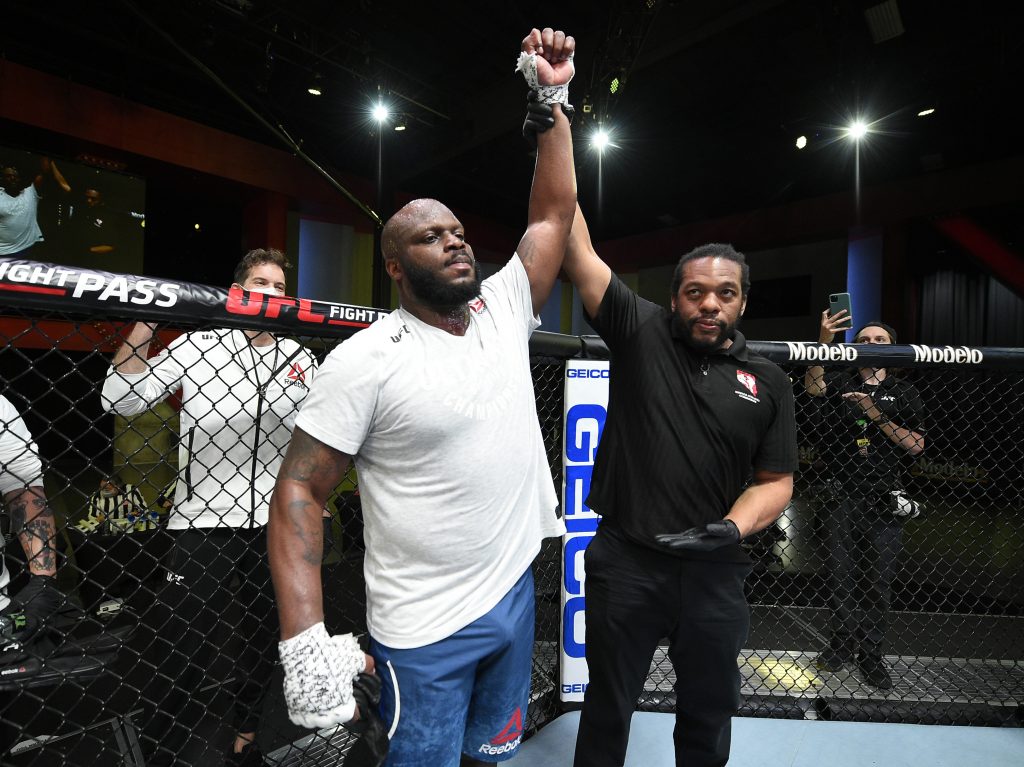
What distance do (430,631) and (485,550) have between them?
183mm

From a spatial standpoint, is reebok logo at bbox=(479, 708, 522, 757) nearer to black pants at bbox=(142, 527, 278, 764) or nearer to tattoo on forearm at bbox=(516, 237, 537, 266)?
black pants at bbox=(142, 527, 278, 764)

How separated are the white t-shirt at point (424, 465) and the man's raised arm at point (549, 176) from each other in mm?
334

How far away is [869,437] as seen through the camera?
2691 mm

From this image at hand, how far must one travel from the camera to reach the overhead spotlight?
6.72 m

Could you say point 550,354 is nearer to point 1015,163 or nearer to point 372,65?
point 372,65

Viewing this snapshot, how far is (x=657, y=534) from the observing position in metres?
1.42

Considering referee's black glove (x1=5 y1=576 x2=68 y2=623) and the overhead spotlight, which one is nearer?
referee's black glove (x1=5 y1=576 x2=68 y2=623)

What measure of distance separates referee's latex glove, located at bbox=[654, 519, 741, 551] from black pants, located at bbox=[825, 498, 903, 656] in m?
1.61

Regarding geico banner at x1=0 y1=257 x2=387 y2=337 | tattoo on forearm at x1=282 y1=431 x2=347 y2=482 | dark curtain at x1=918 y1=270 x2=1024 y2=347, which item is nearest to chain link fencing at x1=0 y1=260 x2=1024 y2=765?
geico banner at x1=0 y1=257 x2=387 y2=337

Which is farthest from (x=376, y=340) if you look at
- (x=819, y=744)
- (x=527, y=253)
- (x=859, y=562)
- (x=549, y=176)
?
(x=859, y=562)

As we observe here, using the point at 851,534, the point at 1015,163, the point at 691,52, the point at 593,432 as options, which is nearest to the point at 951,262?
the point at 1015,163

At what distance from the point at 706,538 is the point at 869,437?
1.85m

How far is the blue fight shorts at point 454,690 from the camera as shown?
3.57 ft

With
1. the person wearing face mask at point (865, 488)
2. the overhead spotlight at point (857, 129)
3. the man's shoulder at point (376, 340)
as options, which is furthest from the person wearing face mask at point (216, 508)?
the overhead spotlight at point (857, 129)
